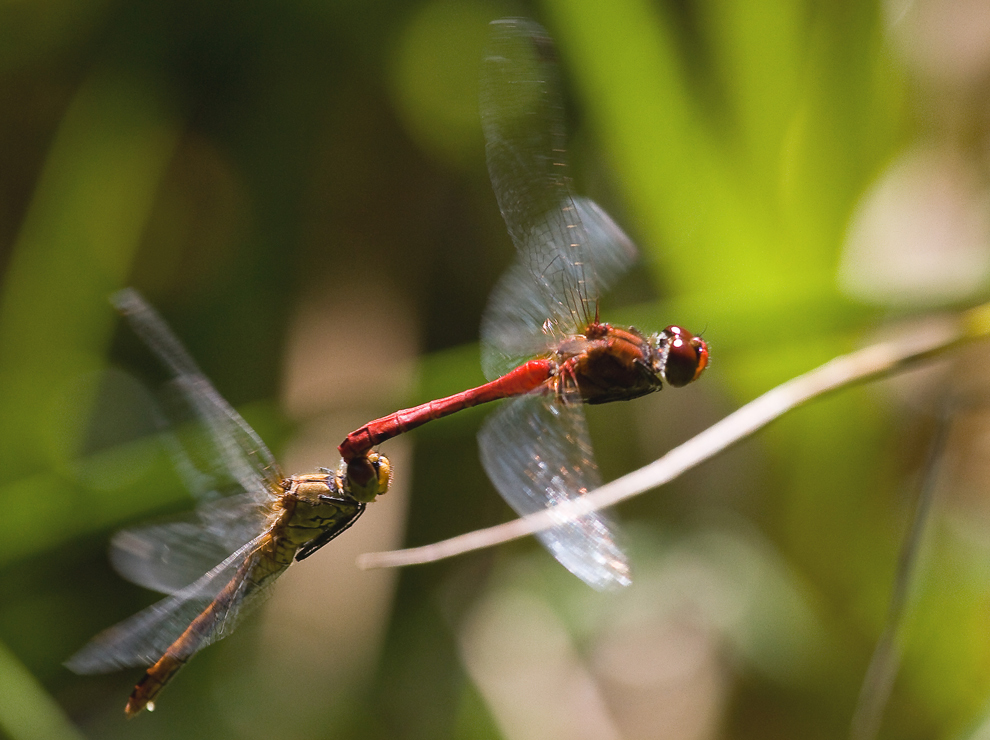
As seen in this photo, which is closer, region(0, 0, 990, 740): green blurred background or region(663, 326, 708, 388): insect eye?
region(663, 326, 708, 388): insect eye

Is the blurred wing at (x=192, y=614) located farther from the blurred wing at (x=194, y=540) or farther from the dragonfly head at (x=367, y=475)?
the dragonfly head at (x=367, y=475)

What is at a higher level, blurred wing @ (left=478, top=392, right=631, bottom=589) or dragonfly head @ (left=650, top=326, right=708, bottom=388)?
dragonfly head @ (left=650, top=326, right=708, bottom=388)

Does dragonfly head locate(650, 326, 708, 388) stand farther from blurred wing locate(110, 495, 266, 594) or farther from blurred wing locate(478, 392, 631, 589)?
blurred wing locate(110, 495, 266, 594)

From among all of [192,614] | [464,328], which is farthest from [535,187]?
[464,328]

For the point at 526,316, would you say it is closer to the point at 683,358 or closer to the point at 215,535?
the point at 683,358

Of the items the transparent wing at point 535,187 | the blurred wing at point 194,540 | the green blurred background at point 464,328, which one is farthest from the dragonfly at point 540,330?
the blurred wing at point 194,540

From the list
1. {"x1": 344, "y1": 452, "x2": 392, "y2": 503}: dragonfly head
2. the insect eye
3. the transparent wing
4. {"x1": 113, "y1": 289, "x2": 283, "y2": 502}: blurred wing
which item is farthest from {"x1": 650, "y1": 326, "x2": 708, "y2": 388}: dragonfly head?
{"x1": 113, "y1": 289, "x2": 283, "y2": 502}: blurred wing

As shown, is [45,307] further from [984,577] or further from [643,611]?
[984,577]
